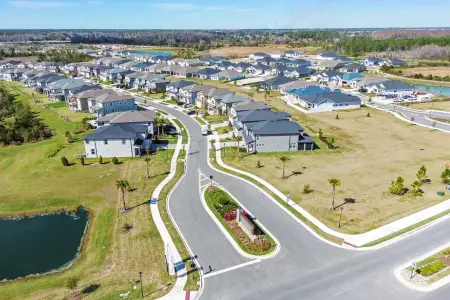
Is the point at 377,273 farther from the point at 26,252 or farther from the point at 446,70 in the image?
the point at 446,70

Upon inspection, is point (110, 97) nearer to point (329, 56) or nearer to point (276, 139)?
point (276, 139)

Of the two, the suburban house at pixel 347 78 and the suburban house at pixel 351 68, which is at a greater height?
the suburban house at pixel 351 68

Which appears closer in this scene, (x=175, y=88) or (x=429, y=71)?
(x=175, y=88)

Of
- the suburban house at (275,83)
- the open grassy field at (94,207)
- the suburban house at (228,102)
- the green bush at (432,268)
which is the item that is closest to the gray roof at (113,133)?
the open grassy field at (94,207)

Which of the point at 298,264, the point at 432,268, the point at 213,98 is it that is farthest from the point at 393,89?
the point at 298,264

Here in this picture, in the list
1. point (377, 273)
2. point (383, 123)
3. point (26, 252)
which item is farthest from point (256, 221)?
point (383, 123)

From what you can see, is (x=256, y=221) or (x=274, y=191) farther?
(x=274, y=191)

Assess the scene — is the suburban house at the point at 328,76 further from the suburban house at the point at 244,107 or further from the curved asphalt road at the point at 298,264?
the curved asphalt road at the point at 298,264
